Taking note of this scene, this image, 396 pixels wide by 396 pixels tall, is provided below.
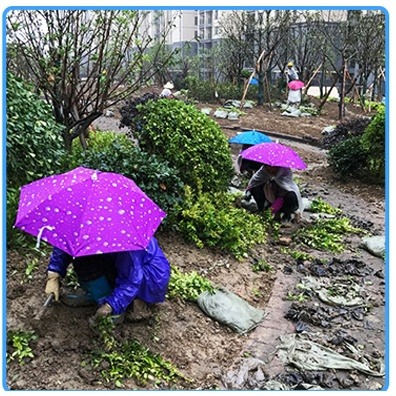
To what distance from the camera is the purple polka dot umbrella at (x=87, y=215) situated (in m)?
2.79

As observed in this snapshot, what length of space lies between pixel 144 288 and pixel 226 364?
0.79 meters

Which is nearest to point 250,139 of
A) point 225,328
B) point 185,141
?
point 185,141

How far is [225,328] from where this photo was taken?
12.7ft

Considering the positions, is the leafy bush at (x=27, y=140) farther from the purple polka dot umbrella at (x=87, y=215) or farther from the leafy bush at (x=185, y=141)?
the leafy bush at (x=185, y=141)

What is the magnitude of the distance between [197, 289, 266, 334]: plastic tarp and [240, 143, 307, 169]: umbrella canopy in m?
2.14

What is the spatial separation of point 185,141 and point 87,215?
9.19 ft

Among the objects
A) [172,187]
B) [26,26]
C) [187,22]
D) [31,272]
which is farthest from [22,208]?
[187,22]

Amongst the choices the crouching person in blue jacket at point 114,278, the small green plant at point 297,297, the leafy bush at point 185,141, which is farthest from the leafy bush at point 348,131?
the crouching person in blue jacket at point 114,278

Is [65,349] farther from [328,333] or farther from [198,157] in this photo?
[198,157]

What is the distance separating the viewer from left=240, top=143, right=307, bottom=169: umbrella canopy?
19.2 ft

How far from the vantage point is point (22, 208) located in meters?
3.01

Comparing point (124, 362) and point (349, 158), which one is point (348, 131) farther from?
point (124, 362)

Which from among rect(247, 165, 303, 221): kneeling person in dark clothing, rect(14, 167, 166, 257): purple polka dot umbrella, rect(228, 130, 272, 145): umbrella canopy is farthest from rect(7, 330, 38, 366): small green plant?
rect(228, 130, 272, 145): umbrella canopy

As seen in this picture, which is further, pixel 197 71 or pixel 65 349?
pixel 197 71
